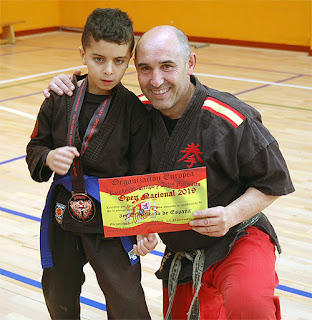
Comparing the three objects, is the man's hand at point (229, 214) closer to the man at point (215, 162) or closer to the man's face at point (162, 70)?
the man at point (215, 162)

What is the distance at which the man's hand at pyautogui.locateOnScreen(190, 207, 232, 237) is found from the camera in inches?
80.0

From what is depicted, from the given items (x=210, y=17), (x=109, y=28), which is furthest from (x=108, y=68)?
(x=210, y=17)

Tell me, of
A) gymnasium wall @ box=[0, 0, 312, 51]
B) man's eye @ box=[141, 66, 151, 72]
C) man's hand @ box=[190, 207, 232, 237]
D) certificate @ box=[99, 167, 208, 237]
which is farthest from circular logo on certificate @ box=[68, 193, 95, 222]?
gymnasium wall @ box=[0, 0, 312, 51]

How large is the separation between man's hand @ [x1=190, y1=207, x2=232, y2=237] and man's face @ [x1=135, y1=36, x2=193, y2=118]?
43cm

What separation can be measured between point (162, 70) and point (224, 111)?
0.90 feet

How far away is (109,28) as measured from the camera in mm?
2068

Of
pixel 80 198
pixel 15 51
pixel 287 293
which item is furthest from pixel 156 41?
pixel 15 51

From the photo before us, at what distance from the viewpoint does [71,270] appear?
7.64 ft

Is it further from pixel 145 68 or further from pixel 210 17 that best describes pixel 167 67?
pixel 210 17

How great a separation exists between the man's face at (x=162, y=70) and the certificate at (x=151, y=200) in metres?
0.32

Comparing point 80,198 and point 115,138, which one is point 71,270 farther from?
point 115,138

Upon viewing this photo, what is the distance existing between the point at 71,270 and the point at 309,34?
940 cm

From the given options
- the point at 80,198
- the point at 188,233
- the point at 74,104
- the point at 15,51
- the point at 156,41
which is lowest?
the point at 15,51

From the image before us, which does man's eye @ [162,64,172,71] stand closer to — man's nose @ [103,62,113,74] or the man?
the man
